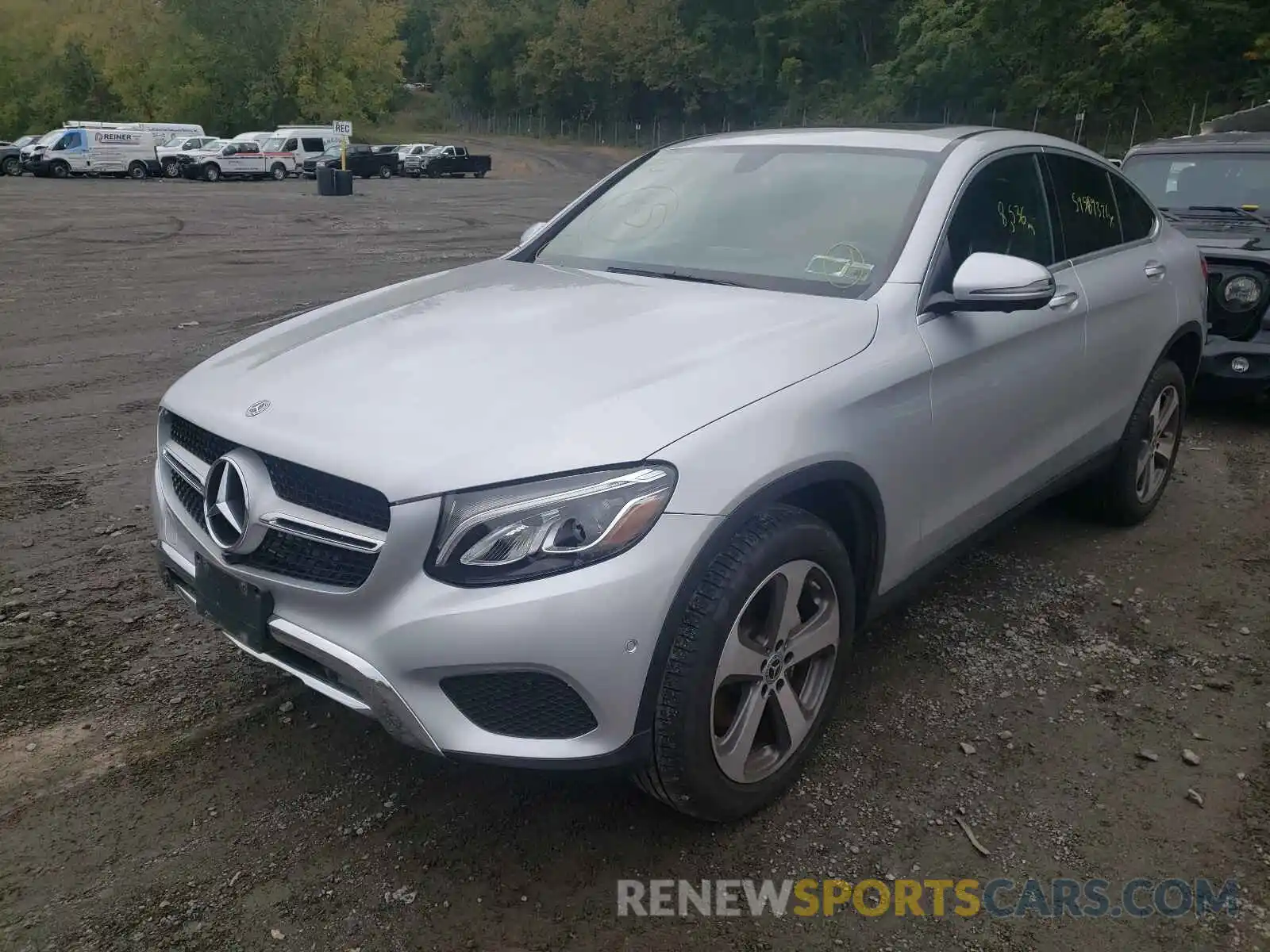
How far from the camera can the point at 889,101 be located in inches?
2030

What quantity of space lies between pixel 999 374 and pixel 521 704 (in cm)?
201

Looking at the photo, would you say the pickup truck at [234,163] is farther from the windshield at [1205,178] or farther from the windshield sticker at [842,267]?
the windshield sticker at [842,267]

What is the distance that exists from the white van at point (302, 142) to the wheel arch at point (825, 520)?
143 feet

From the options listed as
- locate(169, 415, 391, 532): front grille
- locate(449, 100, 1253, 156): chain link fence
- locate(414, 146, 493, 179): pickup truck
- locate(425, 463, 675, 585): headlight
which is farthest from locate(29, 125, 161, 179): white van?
locate(425, 463, 675, 585): headlight

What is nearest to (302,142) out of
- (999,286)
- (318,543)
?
(999,286)

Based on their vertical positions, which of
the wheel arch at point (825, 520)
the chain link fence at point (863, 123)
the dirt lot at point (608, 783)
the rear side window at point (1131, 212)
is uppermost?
the chain link fence at point (863, 123)

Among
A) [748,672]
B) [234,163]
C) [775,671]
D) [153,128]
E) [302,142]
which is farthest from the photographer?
[302,142]

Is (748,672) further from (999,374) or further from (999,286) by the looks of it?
(999,374)

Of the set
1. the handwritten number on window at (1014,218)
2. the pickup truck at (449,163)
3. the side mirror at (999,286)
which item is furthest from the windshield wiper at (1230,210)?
the pickup truck at (449,163)

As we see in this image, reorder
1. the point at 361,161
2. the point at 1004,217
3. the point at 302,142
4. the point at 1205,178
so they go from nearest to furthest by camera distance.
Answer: the point at 1004,217 < the point at 1205,178 < the point at 361,161 < the point at 302,142

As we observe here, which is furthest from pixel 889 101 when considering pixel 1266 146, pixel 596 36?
pixel 1266 146

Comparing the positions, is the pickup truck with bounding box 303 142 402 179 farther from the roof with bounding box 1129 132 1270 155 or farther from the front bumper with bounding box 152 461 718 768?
the front bumper with bounding box 152 461 718 768

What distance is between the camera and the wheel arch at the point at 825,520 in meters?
2.30

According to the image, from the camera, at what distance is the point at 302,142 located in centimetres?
4312
